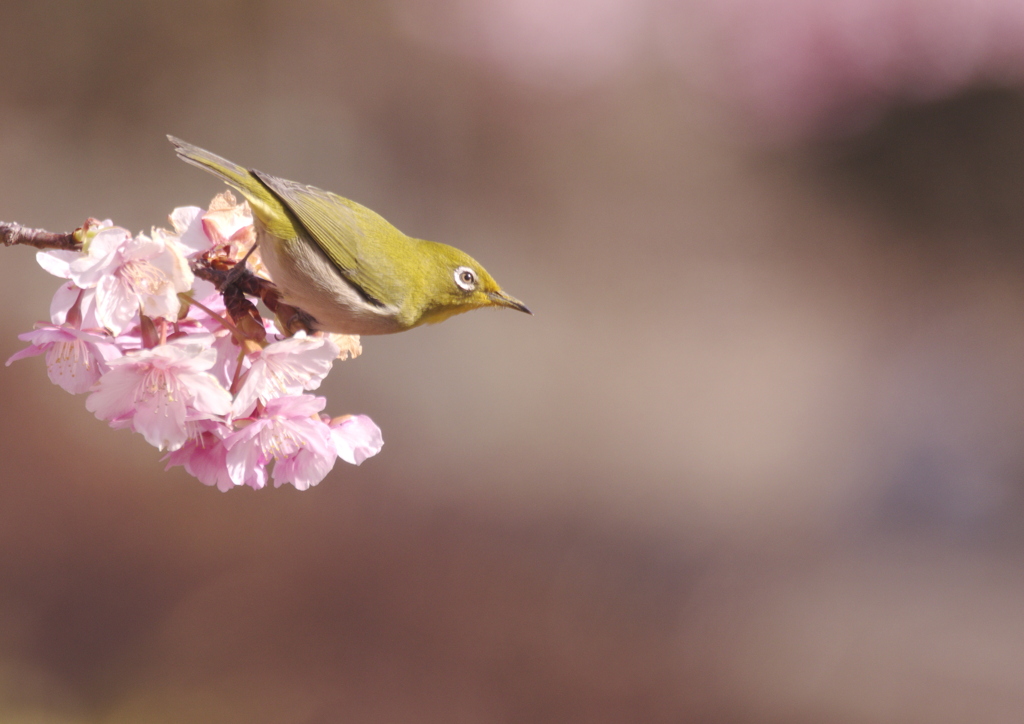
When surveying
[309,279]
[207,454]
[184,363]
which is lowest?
[207,454]

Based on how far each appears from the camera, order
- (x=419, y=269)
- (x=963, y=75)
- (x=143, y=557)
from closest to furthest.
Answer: (x=419, y=269), (x=143, y=557), (x=963, y=75)

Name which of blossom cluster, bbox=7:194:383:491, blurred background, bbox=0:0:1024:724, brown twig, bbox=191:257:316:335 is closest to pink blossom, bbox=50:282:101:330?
blossom cluster, bbox=7:194:383:491

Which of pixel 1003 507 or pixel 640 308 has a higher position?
pixel 640 308

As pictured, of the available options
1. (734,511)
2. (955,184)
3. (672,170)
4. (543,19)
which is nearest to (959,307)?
Result: (955,184)

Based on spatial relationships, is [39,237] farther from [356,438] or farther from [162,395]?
[356,438]

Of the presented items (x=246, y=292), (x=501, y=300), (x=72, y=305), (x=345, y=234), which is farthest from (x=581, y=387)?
(x=72, y=305)

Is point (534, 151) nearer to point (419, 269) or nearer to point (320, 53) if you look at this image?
point (320, 53)
